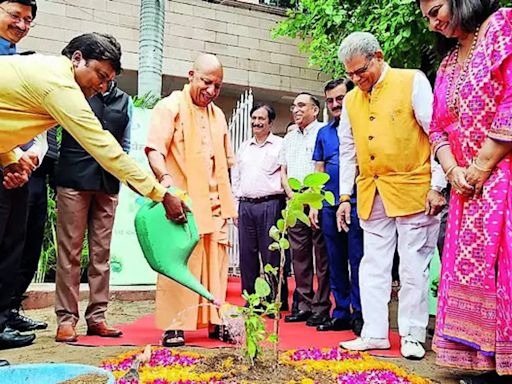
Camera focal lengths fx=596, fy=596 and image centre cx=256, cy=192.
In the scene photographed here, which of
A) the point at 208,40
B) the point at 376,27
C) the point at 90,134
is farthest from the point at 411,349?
the point at 208,40

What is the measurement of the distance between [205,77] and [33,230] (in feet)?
4.58

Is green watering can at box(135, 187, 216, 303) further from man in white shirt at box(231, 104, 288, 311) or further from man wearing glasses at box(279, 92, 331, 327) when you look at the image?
man in white shirt at box(231, 104, 288, 311)

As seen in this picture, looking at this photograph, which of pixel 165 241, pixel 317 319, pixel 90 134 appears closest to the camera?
pixel 90 134

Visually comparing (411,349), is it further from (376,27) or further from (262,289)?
(376,27)

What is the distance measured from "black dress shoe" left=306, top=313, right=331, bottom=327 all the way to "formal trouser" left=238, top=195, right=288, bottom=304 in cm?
64

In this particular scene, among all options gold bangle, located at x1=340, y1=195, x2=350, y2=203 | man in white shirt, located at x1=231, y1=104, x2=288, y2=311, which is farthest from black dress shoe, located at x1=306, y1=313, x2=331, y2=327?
gold bangle, located at x1=340, y1=195, x2=350, y2=203

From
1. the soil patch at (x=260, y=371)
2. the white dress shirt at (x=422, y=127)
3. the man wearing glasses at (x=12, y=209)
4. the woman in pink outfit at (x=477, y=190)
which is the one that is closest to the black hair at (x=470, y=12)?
the woman in pink outfit at (x=477, y=190)

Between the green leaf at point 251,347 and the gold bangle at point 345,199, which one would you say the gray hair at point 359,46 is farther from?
the green leaf at point 251,347

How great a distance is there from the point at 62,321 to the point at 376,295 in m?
1.70

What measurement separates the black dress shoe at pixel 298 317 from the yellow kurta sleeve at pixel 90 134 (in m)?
2.07

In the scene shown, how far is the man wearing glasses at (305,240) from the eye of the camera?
401 centimetres

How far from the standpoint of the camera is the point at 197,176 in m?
3.23

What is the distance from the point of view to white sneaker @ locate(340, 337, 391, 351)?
296 centimetres

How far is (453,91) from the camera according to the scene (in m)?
Answer: 2.40
